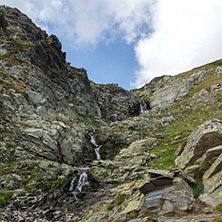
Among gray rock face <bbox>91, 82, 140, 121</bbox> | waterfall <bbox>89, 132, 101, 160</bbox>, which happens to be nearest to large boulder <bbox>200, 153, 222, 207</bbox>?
waterfall <bbox>89, 132, 101, 160</bbox>

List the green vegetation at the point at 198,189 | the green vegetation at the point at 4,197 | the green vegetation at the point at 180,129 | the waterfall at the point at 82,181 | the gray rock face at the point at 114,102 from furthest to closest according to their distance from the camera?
1. the gray rock face at the point at 114,102
2. the green vegetation at the point at 180,129
3. the waterfall at the point at 82,181
4. the green vegetation at the point at 4,197
5. the green vegetation at the point at 198,189

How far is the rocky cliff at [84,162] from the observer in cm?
1103

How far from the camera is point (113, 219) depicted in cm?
1192

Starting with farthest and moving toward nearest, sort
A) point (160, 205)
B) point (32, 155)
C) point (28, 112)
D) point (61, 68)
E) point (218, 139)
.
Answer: point (61, 68)
point (28, 112)
point (32, 155)
point (218, 139)
point (160, 205)

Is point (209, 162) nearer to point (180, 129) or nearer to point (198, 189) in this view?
point (198, 189)

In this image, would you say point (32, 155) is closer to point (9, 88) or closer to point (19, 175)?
point (19, 175)

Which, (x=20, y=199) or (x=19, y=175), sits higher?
(x=19, y=175)

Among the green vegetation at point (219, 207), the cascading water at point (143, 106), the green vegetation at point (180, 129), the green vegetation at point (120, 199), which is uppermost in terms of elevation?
the cascading water at point (143, 106)

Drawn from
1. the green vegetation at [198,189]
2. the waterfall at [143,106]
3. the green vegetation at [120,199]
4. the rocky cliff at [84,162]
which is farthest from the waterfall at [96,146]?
the waterfall at [143,106]

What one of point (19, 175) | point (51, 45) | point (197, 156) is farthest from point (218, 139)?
point (51, 45)

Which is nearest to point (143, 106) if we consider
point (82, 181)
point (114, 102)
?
point (114, 102)

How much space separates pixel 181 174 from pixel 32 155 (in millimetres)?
25256

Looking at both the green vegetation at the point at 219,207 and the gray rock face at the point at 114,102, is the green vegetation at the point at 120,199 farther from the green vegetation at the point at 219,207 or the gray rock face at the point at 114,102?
the gray rock face at the point at 114,102

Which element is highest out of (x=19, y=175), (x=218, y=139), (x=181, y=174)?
(x=19, y=175)
